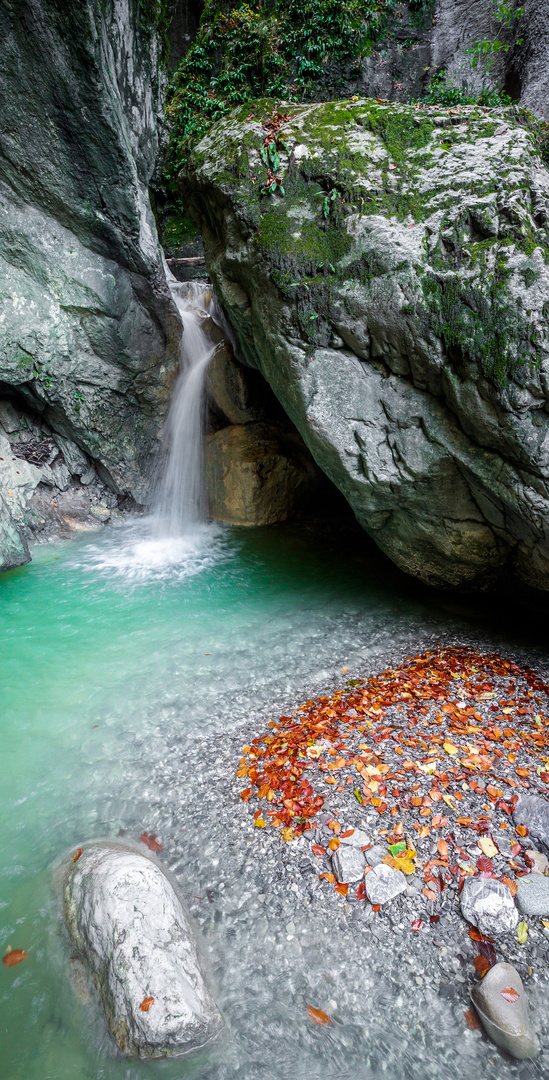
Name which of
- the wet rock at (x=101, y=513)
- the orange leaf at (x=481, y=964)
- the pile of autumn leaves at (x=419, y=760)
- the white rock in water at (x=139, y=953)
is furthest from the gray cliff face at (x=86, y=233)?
the orange leaf at (x=481, y=964)

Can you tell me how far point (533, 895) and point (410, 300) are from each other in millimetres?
4912

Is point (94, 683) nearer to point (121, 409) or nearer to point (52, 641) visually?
point (52, 641)

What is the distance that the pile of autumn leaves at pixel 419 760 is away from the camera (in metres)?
2.99

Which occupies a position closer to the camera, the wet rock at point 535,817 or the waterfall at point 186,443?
the wet rock at point 535,817

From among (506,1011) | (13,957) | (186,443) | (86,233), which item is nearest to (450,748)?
(506,1011)

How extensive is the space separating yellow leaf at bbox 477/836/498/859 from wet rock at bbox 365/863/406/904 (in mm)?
514

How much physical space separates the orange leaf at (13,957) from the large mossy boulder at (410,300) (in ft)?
16.1

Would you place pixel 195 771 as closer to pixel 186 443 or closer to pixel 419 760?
pixel 419 760

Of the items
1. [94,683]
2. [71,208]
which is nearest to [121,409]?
[71,208]

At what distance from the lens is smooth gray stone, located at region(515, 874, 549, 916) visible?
253 centimetres

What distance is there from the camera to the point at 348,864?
286 cm

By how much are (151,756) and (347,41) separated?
17.3 m

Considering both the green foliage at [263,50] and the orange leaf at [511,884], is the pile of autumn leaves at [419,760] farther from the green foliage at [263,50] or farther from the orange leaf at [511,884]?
the green foliage at [263,50]

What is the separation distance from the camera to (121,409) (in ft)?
29.9
